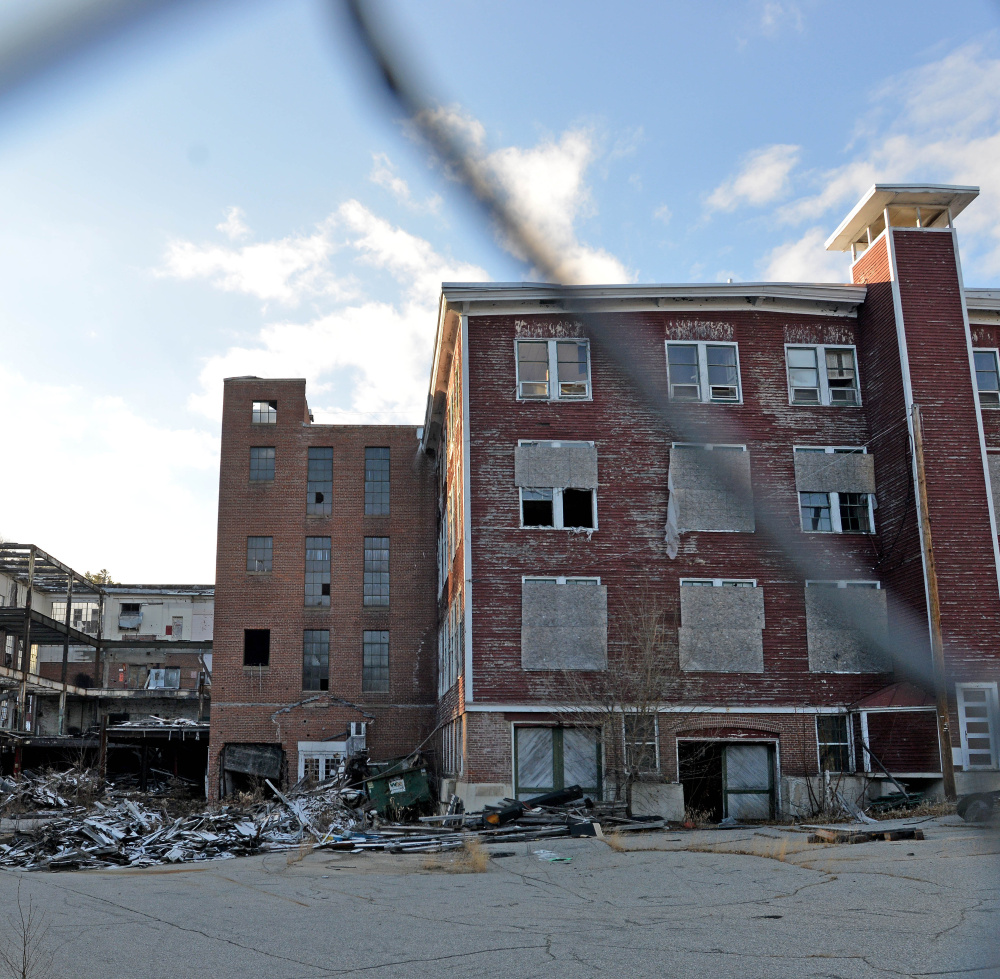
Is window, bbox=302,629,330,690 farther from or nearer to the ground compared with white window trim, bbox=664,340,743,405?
nearer to the ground

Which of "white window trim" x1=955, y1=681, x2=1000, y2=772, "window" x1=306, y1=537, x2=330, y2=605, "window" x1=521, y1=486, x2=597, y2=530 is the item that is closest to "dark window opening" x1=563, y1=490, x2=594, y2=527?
"window" x1=521, y1=486, x2=597, y2=530

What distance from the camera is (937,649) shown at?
2675cm

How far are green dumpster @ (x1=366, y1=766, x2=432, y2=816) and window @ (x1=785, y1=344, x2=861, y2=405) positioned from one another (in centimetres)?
1556

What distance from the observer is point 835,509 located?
30.0 metres

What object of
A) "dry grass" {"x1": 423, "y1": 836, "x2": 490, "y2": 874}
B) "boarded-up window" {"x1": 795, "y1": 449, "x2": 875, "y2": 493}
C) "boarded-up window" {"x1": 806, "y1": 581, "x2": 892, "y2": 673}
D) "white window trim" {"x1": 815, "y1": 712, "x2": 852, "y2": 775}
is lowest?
"dry grass" {"x1": 423, "y1": 836, "x2": 490, "y2": 874}

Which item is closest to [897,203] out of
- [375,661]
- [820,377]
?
[820,377]

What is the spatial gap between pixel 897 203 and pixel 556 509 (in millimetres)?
12724

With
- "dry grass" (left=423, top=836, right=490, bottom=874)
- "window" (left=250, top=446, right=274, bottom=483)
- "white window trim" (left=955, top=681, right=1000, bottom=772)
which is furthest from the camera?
"window" (left=250, top=446, right=274, bottom=483)

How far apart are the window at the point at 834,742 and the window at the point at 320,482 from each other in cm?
2248

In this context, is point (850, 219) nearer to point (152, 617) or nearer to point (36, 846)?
point (36, 846)

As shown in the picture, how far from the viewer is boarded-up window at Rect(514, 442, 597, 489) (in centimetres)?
2945

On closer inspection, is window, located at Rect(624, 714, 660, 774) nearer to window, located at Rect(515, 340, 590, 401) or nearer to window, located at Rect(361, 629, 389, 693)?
window, located at Rect(515, 340, 590, 401)

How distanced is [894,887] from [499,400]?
18.9 m

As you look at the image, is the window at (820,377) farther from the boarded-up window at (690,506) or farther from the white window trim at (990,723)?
the white window trim at (990,723)
